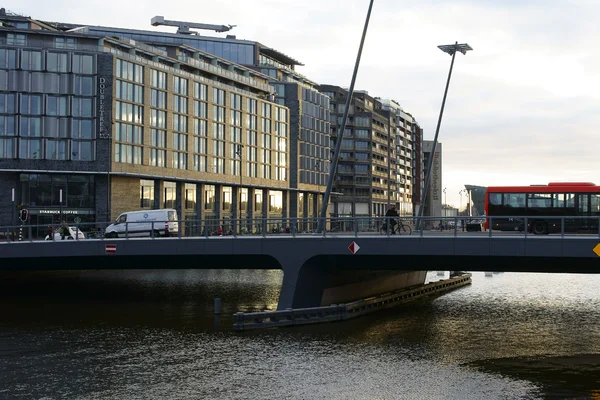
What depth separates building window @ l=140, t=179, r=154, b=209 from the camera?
101188mm

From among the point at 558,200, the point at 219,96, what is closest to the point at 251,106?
the point at 219,96

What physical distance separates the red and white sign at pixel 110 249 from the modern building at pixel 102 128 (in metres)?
42.1

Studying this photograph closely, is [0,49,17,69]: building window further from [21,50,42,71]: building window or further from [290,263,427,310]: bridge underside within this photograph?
[290,263,427,310]: bridge underside

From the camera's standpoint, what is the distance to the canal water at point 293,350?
25.8 m

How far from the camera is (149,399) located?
24.3 meters

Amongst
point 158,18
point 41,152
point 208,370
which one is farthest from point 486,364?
point 158,18

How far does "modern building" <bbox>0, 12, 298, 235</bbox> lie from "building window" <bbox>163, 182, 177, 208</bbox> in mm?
214

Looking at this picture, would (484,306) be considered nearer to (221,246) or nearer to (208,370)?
(221,246)

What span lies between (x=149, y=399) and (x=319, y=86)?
15073cm

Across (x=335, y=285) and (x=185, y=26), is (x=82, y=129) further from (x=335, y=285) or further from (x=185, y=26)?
(x=185, y=26)

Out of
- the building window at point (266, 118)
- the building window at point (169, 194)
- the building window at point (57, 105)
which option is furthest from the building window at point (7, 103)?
the building window at point (266, 118)

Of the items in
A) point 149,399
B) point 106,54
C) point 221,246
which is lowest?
point 149,399

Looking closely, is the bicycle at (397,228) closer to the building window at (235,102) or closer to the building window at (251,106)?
the building window at (235,102)

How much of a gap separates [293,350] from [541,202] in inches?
1169
